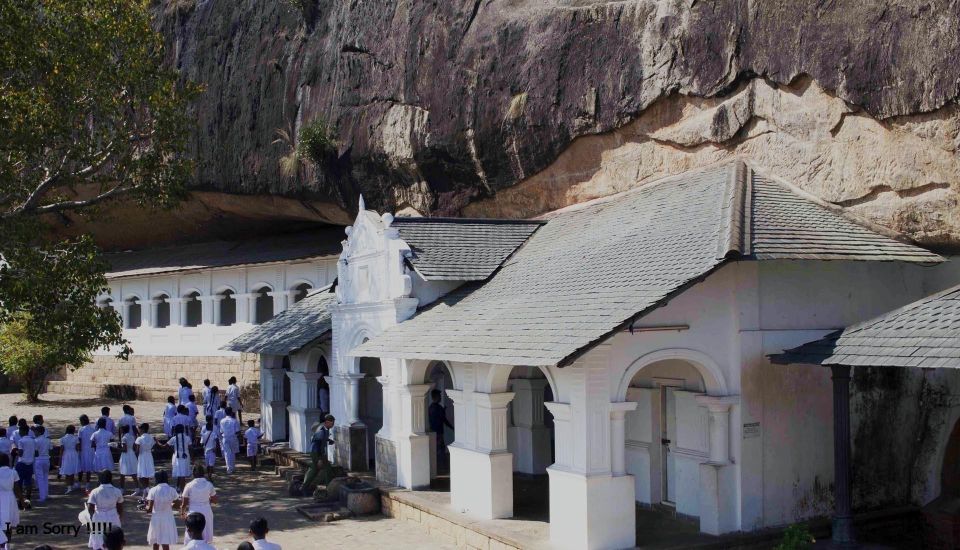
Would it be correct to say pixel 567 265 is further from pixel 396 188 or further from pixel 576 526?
pixel 396 188

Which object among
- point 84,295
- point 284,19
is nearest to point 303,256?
point 284,19

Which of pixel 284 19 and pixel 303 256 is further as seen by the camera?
pixel 303 256

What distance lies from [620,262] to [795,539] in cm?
450

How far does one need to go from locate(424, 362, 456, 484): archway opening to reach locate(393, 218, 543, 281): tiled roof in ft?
5.76

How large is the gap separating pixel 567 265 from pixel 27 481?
10076 millimetres

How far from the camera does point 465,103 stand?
857 inches

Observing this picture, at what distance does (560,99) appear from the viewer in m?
19.9

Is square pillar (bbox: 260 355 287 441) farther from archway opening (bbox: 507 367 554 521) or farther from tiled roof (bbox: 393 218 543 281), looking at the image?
archway opening (bbox: 507 367 554 521)

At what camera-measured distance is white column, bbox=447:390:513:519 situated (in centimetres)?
Result: 1375

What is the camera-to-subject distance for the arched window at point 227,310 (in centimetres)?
3656

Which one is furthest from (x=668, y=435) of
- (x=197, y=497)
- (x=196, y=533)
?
(x=196, y=533)

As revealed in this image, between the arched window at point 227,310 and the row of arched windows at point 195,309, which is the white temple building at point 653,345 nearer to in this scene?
the row of arched windows at point 195,309

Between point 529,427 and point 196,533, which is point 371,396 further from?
point 196,533

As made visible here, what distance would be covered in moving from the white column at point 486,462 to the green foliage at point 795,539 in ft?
12.8
